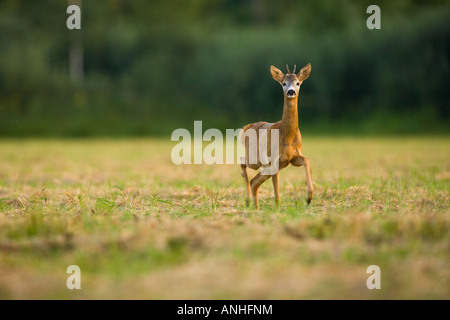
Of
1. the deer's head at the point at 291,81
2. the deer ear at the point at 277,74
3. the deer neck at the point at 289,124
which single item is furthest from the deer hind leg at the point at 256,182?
the deer ear at the point at 277,74

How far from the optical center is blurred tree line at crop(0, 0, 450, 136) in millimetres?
23641

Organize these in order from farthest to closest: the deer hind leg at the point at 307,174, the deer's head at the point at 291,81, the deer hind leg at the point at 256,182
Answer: the deer hind leg at the point at 256,182, the deer's head at the point at 291,81, the deer hind leg at the point at 307,174

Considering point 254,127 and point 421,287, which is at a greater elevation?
point 254,127

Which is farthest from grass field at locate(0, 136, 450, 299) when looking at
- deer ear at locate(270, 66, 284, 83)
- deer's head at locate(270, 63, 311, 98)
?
deer ear at locate(270, 66, 284, 83)

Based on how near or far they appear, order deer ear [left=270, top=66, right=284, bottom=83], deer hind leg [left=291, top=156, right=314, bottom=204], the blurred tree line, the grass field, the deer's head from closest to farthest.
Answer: the grass field < deer hind leg [left=291, top=156, right=314, bottom=204] < the deer's head < deer ear [left=270, top=66, right=284, bottom=83] < the blurred tree line

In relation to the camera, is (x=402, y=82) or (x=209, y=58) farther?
(x=209, y=58)

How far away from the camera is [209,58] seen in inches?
1154

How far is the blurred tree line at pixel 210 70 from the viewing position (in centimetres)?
2364

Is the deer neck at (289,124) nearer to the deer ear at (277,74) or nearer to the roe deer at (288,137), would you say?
the roe deer at (288,137)

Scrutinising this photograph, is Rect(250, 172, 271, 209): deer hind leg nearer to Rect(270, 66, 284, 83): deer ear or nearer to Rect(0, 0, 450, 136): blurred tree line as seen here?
Rect(270, 66, 284, 83): deer ear

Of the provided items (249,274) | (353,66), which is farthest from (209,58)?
(249,274)

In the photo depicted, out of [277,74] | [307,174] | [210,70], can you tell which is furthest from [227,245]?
[210,70]
